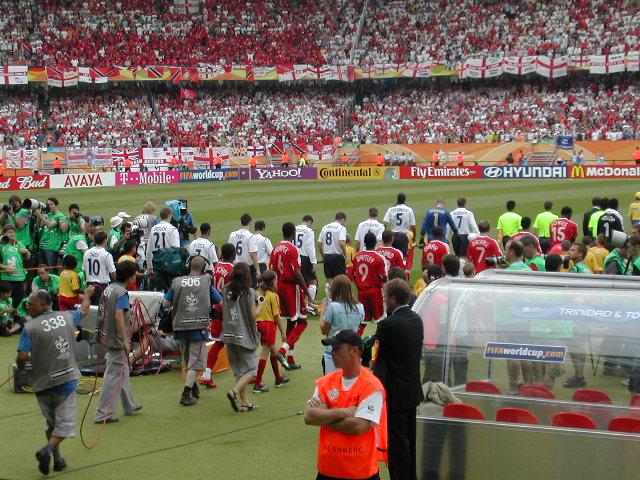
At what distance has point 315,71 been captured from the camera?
213ft

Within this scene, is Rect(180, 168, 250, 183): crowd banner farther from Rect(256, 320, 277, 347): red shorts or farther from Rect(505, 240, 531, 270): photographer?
Rect(505, 240, 531, 270): photographer

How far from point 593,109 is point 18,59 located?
37.5m

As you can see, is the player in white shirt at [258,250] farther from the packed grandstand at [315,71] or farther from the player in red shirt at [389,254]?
the packed grandstand at [315,71]

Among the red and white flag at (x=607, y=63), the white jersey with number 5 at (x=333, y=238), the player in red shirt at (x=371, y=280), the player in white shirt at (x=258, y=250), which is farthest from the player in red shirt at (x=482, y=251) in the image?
the red and white flag at (x=607, y=63)

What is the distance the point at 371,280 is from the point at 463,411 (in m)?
5.65

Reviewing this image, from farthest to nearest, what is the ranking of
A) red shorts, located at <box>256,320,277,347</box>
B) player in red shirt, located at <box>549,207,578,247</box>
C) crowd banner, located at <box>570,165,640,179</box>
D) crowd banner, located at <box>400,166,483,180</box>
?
1. crowd banner, located at <box>400,166,483,180</box>
2. crowd banner, located at <box>570,165,640,179</box>
3. player in red shirt, located at <box>549,207,578,247</box>
4. red shorts, located at <box>256,320,277,347</box>

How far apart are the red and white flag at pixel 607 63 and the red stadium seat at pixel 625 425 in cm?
5367

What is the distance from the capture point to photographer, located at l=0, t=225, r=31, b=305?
16141 mm

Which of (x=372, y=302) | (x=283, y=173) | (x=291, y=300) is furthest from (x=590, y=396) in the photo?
(x=283, y=173)

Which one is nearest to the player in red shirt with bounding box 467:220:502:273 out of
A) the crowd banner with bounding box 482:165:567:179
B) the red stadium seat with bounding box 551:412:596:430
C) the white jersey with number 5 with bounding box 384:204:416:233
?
the white jersey with number 5 with bounding box 384:204:416:233

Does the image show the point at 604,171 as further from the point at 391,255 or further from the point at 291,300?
the point at 291,300

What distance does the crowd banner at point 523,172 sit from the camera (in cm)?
4850

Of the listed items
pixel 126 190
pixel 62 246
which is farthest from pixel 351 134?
pixel 62 246

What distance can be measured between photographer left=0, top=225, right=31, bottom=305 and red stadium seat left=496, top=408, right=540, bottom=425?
10.7 metres
